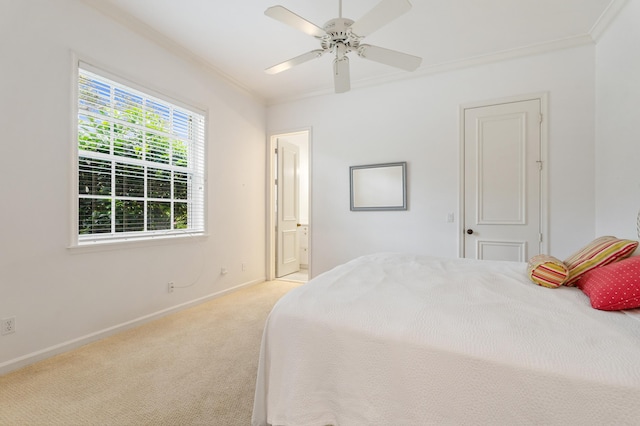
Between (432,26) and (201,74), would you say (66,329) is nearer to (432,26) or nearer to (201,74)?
(201,74)

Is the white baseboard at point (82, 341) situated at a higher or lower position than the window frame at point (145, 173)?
lower

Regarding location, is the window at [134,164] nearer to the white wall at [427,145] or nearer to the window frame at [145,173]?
the window frame at [145,173]

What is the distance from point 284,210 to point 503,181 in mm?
3127

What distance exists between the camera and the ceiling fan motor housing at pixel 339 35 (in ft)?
6.10

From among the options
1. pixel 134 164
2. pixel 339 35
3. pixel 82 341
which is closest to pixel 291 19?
pixel 339 35

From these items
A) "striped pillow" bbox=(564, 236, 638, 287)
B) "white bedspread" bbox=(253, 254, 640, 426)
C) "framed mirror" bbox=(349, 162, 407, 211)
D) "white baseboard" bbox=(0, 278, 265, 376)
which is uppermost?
"framed mirror" bbox=(349, 162, 407, 211)

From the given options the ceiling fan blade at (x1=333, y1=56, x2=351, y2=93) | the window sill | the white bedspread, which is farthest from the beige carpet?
the ceiling fan blade at (x1=333, y1=56, x2=351, y2=93)

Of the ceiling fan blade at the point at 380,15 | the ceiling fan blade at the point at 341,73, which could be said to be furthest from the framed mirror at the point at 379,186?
the ceiling fan blade at the point at 380,15

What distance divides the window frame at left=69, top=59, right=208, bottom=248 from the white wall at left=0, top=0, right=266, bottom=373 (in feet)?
0.16

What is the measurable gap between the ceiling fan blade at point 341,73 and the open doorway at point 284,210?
1.94 meters

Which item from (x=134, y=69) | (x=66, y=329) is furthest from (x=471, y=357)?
(x=134, y=69)

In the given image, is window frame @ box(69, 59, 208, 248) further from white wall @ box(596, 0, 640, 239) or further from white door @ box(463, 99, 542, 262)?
white wall @ box(596, 0, 640, 239)

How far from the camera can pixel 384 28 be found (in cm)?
277

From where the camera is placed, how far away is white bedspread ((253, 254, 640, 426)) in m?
0.87
